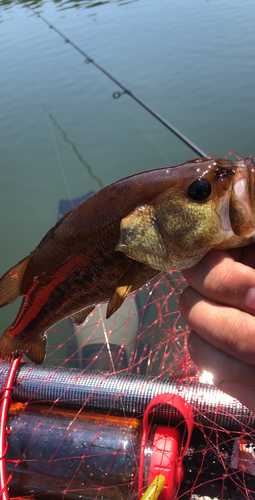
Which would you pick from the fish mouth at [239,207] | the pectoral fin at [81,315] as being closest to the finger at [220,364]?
the fish mouth at [239,207]

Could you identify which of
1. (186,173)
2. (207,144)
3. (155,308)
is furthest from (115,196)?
(207,144)

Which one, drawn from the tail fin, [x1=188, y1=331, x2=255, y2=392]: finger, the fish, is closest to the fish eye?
the fish

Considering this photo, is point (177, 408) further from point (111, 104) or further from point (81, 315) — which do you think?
point (111, 104)

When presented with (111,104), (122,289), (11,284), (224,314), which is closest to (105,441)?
(11,284)

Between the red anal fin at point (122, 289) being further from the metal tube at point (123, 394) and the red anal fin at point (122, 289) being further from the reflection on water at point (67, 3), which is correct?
the reflection on water at point (67, 3)

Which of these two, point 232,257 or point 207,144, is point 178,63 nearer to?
point 207,144

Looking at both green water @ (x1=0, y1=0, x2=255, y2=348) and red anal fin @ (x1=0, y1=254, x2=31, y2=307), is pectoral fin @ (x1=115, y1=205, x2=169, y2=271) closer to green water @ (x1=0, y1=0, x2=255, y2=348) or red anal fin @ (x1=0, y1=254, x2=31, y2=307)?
red anal fin @ (x1=0, y1=254, x2=31, y2=307)
